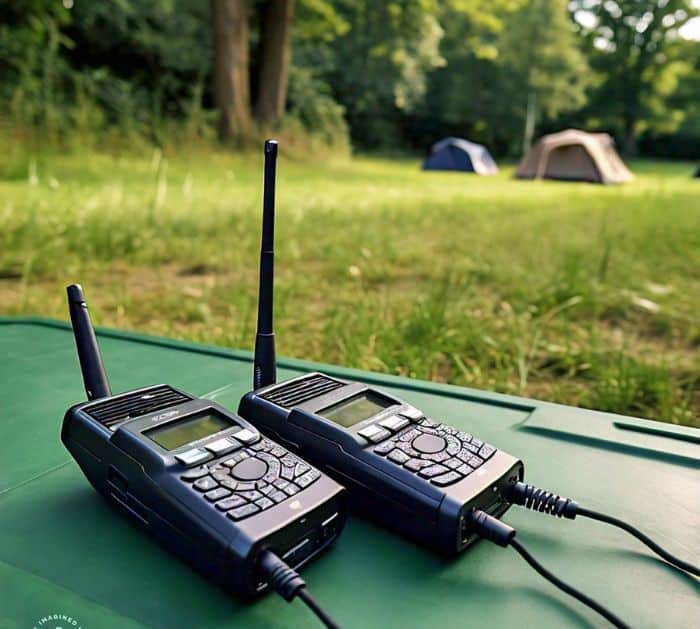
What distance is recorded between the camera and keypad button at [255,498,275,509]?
Answer: 411 millimetres

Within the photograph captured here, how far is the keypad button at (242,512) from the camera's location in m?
0.40

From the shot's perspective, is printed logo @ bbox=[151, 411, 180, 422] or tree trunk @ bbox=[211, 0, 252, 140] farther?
tree trunk @ bbox=[211, 0, 252, 140]

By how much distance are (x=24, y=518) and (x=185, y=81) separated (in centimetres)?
1129

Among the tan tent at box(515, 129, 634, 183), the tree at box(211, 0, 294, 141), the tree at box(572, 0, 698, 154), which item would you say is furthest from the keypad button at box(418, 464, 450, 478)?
the tree at box(572, 0, 698, 154)

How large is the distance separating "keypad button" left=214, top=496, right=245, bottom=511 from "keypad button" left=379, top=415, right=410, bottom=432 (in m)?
0.14

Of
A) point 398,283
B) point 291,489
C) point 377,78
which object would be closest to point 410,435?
point 291,489

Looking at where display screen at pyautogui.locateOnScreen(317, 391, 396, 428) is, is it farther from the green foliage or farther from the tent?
the tent

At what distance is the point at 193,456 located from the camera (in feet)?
1.47

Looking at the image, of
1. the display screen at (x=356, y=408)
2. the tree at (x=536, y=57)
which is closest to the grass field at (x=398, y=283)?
the display screen at (x=356, y=408)

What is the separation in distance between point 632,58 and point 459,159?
50.2 feet

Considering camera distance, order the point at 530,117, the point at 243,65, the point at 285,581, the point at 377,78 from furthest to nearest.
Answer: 1. the point at 530,117
2. the point at 377,78
3. the point at 243,65
4. the point at 285,581

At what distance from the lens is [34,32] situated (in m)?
5.29

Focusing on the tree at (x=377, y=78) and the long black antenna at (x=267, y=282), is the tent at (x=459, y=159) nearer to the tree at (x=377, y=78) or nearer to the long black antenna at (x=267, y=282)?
the tree at (x=377, y=78)

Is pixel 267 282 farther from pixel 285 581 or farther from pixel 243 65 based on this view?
pixel 243 65
